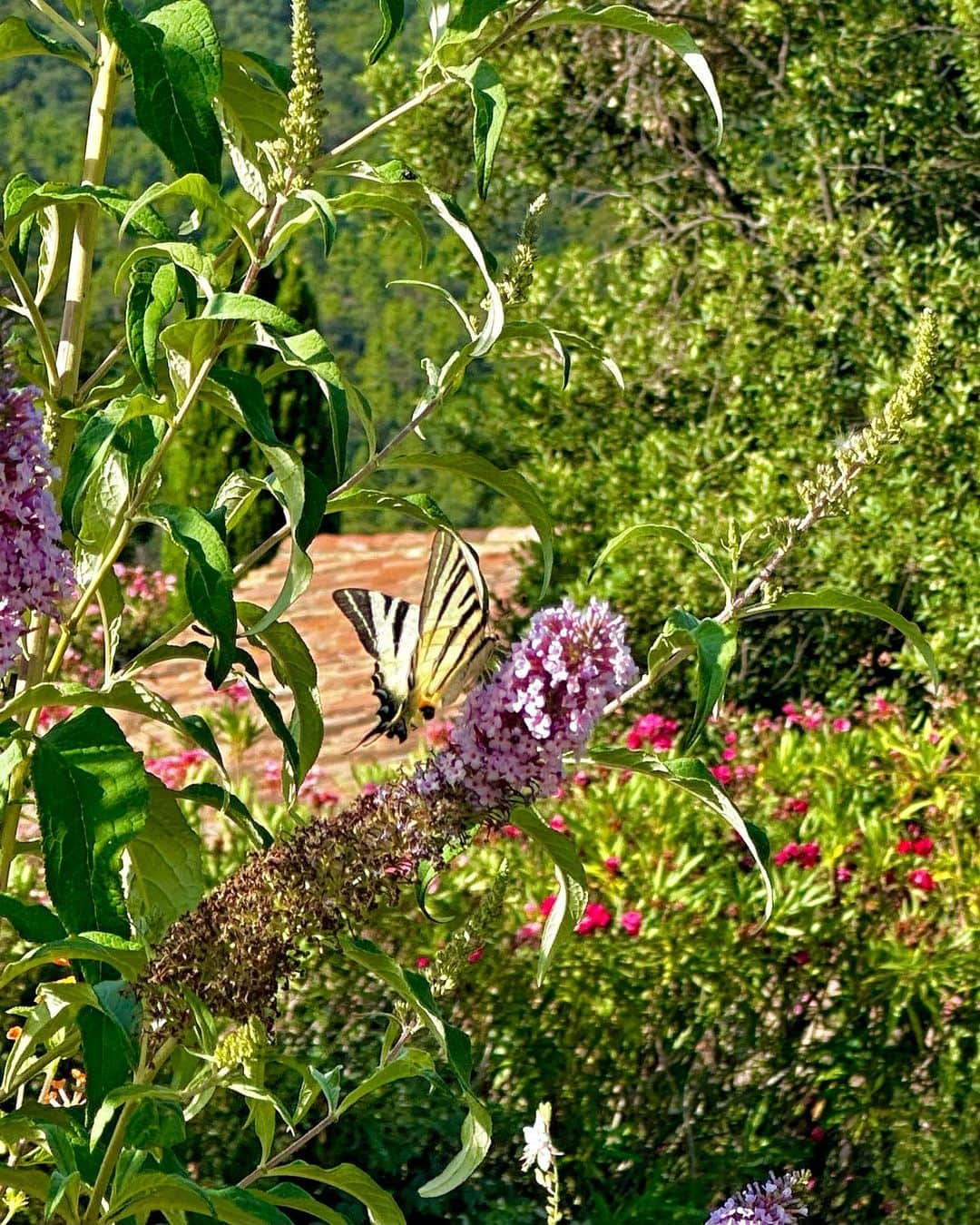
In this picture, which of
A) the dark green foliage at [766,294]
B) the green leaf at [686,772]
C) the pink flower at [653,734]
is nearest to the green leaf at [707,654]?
the green leaf at [686,772]

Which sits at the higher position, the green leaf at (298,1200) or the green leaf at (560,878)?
the green leaf at (560,878)

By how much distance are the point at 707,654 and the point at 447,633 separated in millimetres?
754

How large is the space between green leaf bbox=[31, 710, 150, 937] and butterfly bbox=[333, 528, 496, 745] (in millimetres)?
648

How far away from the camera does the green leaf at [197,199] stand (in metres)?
1.27

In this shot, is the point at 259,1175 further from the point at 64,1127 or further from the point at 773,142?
the point at 773,142

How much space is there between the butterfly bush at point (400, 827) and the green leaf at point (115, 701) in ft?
0.78

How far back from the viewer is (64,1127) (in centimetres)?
156

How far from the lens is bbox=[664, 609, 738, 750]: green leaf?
4.31ft

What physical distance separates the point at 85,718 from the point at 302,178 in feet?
1.59

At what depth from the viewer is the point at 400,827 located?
1.32 metres

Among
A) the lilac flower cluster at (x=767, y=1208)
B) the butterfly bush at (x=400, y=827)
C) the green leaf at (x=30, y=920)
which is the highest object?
the butterfly bush at (x=400, y=827)

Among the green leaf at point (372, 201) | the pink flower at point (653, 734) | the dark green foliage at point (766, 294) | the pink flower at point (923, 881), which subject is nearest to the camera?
the green leaf at point (372, 201)

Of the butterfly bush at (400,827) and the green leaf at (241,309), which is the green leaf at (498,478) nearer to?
the butterfly bush at (400,827)

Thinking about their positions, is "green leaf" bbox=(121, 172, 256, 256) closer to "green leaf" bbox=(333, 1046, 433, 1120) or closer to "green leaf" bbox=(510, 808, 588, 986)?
"green leaf" bbox=(510, 808, 588, 986)
